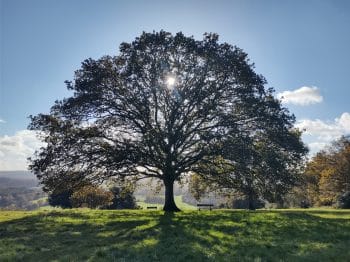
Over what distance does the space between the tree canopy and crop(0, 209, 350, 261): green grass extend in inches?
383

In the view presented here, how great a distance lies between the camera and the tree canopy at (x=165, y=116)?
32062 mm

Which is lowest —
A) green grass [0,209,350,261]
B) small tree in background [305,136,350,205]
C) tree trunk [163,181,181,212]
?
green grass [0,209,350,261]

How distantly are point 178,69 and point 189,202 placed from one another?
154106 mm

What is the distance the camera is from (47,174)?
31.5 meters

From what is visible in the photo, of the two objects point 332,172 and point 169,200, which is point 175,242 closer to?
point 169,200

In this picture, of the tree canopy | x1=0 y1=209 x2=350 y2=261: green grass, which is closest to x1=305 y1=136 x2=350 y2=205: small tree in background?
the tree canopy

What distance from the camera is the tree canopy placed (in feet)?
105

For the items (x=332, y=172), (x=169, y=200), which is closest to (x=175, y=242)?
(x=169, y=200)

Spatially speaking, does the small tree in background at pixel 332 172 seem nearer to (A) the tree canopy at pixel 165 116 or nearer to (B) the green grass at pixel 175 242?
(A) the tree canopy at pixel 165 116

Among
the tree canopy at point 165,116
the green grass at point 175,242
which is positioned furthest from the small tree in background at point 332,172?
the green grass at point 175,242

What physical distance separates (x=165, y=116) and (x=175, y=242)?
824 inches

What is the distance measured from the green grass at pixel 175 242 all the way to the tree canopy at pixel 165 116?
9.74 metres

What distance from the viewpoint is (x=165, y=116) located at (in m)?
36.2

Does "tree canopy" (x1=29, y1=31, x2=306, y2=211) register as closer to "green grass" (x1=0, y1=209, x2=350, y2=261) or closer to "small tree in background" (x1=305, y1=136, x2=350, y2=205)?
"green grass" (x1=0, y1=209, x2=350, y2=261)
